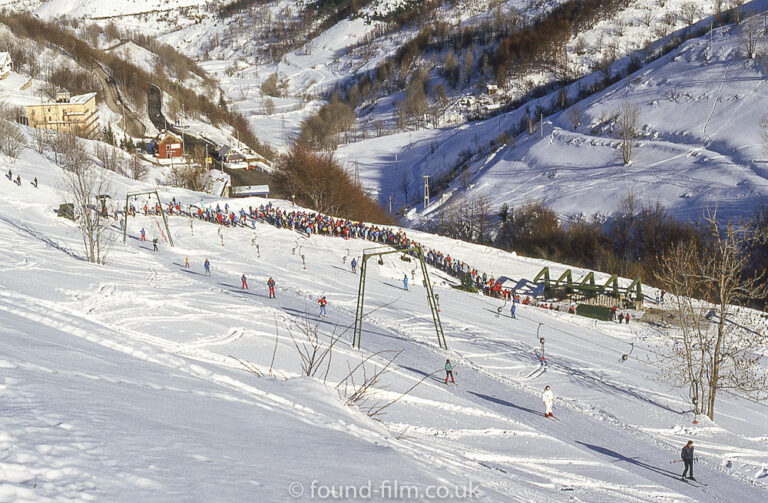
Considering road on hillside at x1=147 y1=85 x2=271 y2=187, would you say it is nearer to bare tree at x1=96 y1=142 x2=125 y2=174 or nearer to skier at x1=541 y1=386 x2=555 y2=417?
bare tree at x1=96 y1=142 x2=125 y2=174

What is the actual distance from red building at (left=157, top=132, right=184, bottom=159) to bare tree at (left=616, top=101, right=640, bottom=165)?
48505 millimetres

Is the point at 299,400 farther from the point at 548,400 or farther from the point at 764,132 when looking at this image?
the point at 764,132

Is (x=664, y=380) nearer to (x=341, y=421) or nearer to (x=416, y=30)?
(x=341, y=421)

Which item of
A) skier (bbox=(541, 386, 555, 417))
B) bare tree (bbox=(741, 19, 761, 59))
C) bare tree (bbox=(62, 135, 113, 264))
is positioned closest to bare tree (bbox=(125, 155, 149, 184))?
bare tree (bbox=(62, 135, 113, 264))

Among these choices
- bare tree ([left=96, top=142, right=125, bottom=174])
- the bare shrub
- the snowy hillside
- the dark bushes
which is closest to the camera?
the snowy hillside

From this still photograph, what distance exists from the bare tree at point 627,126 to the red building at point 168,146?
48505mm

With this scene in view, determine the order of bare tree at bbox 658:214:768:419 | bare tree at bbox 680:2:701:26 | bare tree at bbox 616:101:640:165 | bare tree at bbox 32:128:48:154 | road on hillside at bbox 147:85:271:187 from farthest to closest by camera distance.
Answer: bare tree at bbox 680:2:701:26 < road on hillside at bbox 147:85:271:187 < bare tree at bbox 616:101:640:165 < bare tree at bbox 32:128:48:154 < bare tree at bbox 658:214:768:419

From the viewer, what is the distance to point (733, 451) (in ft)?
44.4

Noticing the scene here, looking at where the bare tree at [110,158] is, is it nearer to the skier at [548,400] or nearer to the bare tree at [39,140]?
the bare tree at [39,140]

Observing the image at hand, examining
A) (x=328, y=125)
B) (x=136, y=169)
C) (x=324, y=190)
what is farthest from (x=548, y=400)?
(x=328, y=125)

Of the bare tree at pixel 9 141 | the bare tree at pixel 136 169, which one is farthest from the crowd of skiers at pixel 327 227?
the bare tree at pixel 136 169

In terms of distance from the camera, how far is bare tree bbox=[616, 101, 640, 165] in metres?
61.8

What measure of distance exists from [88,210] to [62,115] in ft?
156

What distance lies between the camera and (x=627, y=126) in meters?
64.4
